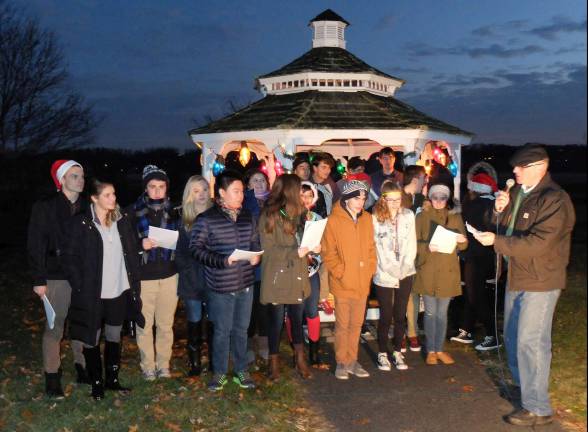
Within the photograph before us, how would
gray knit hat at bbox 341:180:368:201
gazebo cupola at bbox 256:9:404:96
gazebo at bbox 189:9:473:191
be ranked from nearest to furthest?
gray knit hat at bbox 341:180:368:201, gazebo at bbox 189:9:473:191, gazebo cupola at bbox 256:9:404:96

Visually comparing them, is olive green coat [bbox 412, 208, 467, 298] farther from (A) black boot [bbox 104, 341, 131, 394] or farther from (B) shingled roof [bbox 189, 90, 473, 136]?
(B) shingled roof [bbox 189, 90, 473, 136]

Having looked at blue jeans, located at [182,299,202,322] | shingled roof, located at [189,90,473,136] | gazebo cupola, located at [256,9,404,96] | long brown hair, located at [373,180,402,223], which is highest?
gazebo cupola, located at [256,9,404,96]

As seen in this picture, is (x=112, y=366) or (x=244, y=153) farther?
(x=244, y=153)

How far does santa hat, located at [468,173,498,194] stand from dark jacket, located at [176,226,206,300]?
3.65 meters

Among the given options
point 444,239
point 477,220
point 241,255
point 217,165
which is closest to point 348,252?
point 444,239

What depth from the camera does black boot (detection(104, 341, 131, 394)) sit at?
6074 mm

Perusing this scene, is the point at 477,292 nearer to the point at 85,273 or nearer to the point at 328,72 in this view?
the point at 85,273

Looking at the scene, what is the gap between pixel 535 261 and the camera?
205 inches

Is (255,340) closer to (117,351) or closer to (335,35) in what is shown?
(117,351)

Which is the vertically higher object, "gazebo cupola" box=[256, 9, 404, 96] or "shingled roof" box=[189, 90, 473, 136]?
"gazebo cupola" box=[256, 9, 404, 96]

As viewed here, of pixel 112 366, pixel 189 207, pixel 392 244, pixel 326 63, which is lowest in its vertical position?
pixel 112 366

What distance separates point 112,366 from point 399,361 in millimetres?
3112

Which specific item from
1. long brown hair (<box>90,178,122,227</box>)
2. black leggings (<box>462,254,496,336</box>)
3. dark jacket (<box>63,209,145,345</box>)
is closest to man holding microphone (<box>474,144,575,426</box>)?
black leggings (<box>462,254,496,336</box>)

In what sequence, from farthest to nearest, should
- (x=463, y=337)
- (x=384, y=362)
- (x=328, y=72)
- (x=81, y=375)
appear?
(x=328, y=72) < (x=463, y=337) < (x=384, y=362) < (x=81, y=375)
